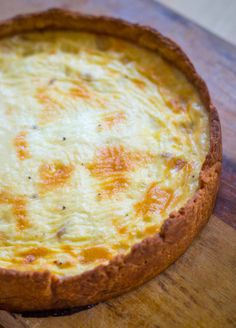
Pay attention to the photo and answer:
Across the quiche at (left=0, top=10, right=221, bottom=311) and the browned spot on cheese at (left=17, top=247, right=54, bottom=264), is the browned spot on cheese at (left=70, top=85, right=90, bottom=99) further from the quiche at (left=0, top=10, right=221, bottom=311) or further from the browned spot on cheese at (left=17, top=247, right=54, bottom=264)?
the browned spot on cheese at (left=17, top=247, right=54, bottom=264)

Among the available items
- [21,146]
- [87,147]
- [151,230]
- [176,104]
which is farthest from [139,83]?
[151,230]

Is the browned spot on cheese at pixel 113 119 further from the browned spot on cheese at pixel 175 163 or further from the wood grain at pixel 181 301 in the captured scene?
the wood grain at pixel 181 301

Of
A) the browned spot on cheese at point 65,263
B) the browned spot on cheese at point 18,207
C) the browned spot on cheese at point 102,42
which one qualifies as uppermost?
the browned spot on cheese at point 102,42

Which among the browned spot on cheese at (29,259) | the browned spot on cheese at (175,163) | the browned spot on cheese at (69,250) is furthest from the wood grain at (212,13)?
the browned spot on cheese at (29,259)

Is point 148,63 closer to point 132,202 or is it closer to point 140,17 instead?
point 140,17

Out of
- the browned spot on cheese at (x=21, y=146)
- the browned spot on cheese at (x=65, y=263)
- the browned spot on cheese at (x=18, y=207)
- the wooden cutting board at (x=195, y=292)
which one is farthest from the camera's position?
the browned spot on cheese at (x=21, y=146)

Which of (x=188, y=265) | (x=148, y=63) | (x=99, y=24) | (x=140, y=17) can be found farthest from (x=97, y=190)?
(x=140, y=17)
